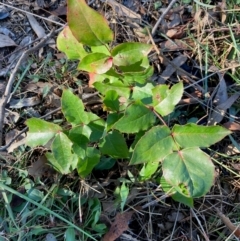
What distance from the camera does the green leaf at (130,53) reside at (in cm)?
139

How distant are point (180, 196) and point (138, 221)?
0.22 metres

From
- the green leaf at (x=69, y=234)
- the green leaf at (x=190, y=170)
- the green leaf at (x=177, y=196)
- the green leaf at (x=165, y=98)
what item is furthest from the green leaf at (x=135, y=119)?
the green leaf at (x=69, y=234)

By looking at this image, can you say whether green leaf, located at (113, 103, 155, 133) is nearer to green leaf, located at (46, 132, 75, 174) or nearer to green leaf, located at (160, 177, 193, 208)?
green leaf, located at (46, 132, 75, 174)

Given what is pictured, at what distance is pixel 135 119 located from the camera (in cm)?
139

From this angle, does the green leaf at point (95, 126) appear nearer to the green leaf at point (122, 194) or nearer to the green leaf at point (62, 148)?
the green leaf at point (62, 148)

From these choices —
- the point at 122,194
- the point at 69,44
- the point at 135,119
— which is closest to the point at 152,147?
the point at 135,119

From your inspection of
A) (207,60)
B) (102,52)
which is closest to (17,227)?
(102,52)

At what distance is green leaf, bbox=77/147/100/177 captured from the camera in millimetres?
1501

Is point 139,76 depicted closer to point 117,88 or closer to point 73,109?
point 117,88

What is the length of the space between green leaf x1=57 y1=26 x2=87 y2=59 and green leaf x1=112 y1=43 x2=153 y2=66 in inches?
6.4

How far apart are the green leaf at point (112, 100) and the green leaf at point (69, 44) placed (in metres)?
0.18

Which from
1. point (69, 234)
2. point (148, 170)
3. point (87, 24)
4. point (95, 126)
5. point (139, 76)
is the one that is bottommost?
point (69, 234)

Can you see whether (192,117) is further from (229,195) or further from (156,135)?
(156,135)

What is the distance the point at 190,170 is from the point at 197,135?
0.37 feet
